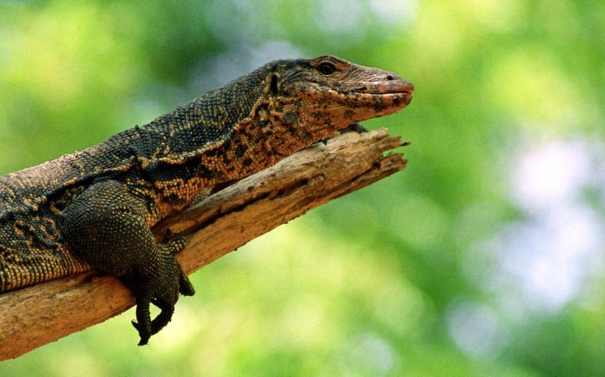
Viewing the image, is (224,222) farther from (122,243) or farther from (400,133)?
(400,133)

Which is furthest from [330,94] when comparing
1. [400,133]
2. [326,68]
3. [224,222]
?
[400,133]

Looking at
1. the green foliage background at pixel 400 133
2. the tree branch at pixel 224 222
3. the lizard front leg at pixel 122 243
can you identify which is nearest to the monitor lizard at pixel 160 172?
the lizard front leg at pixel 122 243

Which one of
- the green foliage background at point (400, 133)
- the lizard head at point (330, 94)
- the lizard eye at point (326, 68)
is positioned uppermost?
the lizard eye at point (326, 68)

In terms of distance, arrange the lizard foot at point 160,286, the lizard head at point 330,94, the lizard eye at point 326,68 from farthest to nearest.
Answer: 1. the lizard eye at point 326,68
2. the lizard head at point 330,94
3. the lizard foot at point 160,286

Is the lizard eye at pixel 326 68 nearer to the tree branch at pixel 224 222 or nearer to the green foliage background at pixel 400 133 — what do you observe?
the tree branch at pixel 224 222

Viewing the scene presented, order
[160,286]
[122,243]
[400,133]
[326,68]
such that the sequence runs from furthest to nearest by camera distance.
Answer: [400,133] < [326,68] < [160,286] < [122,243]

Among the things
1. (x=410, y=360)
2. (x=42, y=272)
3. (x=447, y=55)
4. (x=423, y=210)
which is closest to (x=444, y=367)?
(x=410, y=360)

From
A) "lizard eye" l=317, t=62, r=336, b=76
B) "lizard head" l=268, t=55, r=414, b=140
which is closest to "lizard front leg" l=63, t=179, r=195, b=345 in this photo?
"lizard head" l=268, t=55, r=414, b=140
